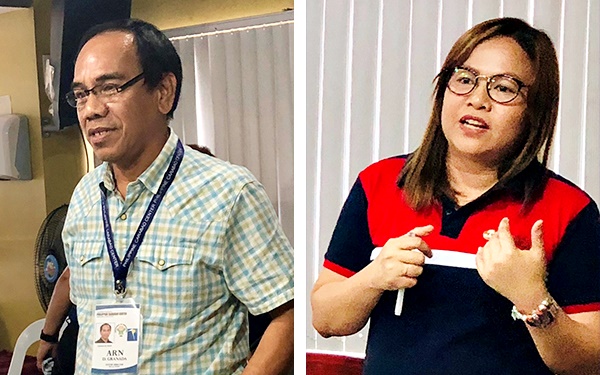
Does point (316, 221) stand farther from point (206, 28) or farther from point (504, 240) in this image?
point (206, 28)

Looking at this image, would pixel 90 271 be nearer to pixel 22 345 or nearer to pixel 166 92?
pixel 22 345

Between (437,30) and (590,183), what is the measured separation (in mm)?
381

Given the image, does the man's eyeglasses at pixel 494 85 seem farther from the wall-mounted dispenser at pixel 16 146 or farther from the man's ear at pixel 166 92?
the wall-mounted dispenser at pixel 16 146

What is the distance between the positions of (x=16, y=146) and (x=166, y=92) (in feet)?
1.60

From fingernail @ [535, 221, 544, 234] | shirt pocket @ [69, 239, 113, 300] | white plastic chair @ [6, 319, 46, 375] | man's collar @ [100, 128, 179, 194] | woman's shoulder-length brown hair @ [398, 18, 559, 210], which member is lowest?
white plastic chair @ [6, 319, 46, 375]

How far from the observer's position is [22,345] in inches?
72.9

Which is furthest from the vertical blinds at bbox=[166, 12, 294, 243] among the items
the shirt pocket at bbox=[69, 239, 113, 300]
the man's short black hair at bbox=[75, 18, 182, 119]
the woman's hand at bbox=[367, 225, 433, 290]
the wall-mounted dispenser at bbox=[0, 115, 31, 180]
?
the wall-mounted dispenser at bbox=[0, 115, 31, 180]

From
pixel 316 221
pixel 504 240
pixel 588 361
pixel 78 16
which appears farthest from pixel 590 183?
pixel 78 16

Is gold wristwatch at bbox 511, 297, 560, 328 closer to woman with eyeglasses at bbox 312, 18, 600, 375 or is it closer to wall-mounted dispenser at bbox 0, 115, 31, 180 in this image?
woman with eyeglasses at bbox 312, 18, 600, 375

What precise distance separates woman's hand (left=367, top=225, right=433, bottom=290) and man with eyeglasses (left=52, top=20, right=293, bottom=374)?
0.25m

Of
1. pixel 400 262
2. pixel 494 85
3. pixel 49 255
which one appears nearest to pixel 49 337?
pixel 49 255

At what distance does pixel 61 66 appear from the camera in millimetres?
1749

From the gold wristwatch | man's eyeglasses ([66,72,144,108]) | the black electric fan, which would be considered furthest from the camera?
the black electric fan

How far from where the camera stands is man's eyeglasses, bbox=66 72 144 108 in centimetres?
164
